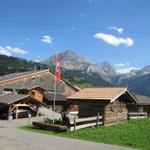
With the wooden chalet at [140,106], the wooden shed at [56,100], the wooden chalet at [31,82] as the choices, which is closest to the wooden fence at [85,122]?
the wooden chalet at [140,106]

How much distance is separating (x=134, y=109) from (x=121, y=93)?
20.2 meters

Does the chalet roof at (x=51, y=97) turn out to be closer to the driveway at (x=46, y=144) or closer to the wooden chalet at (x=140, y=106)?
the wooden chalet at (x=140, y=106)

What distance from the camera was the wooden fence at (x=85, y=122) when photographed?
3075cm

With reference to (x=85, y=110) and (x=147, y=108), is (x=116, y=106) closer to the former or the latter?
(x=85, y=110)

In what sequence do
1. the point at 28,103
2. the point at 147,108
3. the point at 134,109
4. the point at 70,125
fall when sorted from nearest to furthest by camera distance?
the point at 70,125 < the point at 28,103 < the point at 134,109 < the point at 147,108

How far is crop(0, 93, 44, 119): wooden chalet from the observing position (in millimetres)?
44781

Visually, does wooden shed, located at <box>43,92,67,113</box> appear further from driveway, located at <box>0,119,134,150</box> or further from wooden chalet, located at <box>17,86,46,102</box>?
driveway, located at <box>0,119,134,150</box>

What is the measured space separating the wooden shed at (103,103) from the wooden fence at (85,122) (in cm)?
142

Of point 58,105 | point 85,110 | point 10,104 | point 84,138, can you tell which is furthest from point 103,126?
point 58,105

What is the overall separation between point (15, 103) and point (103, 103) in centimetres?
1409

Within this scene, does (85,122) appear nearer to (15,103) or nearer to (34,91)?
(15,103)

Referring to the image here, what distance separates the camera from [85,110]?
129 feet

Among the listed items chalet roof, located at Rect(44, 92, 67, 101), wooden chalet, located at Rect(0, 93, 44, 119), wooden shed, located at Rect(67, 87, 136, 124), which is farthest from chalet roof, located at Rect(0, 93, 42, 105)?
chalet roof, located at Rect(44, 92, 67, 101)

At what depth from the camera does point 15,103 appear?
4612 cm
